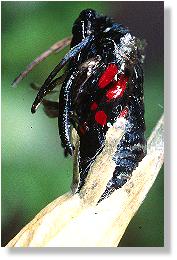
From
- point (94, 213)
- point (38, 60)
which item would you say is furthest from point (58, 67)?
point (94, 213)

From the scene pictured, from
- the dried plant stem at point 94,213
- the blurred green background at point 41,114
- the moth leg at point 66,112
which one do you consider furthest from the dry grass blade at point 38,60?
the dried plant stem at point 94,213

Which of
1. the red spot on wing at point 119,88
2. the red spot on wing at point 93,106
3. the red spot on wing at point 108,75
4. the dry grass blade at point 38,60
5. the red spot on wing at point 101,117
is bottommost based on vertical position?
the red spot on wing at point 101,117

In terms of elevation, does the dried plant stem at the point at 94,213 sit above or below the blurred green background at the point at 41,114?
below

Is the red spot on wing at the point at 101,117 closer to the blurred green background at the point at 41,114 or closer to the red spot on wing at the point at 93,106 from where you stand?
the red spot on wing at the point at 93,106

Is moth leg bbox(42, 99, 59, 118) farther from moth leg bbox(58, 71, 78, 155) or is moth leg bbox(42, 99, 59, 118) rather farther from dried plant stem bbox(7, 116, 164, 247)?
dried plant stem bbox(7, 116, 164, 247)

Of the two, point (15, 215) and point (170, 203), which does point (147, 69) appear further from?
point (15, 215)

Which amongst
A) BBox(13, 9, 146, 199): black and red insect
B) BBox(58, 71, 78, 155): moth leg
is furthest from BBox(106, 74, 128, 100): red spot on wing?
BBox(58, 71, 78, 155): moth leg

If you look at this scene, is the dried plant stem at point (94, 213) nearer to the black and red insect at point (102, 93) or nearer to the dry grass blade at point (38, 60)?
the black and red insect at point (102, 93)

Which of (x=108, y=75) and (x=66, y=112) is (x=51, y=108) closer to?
(x=66, y=112)
